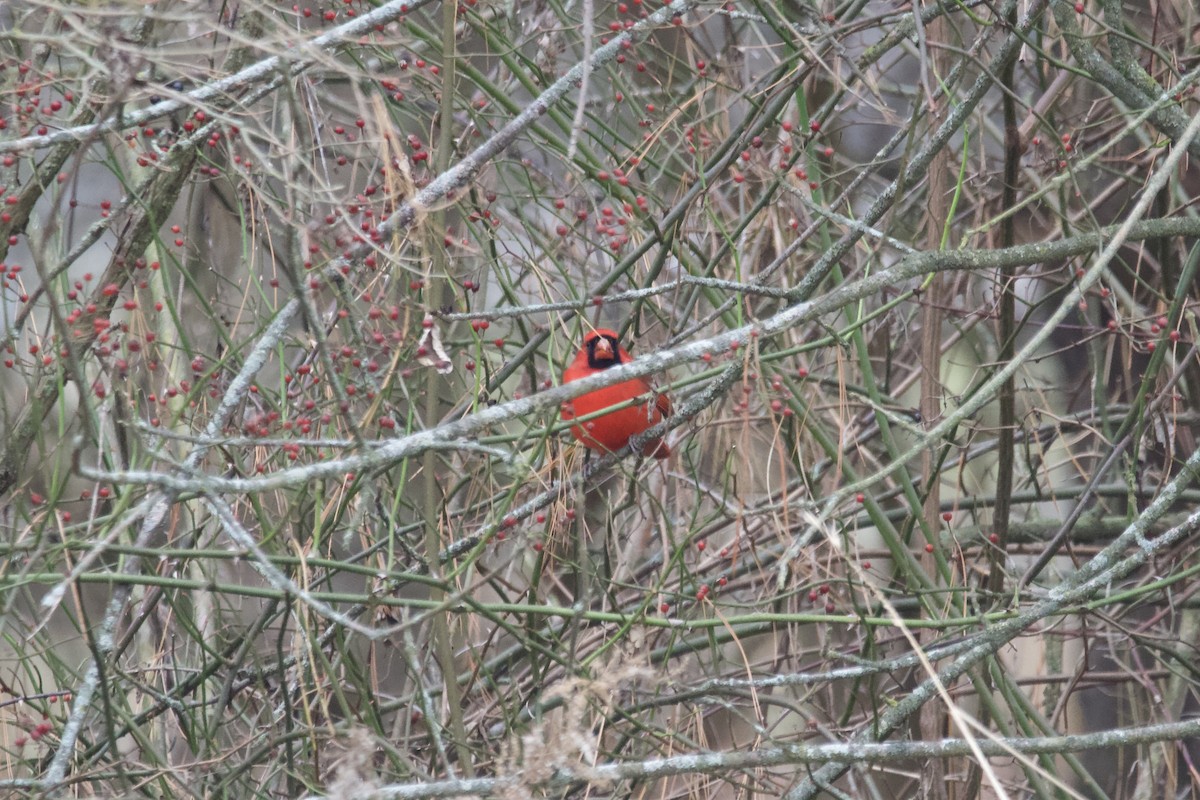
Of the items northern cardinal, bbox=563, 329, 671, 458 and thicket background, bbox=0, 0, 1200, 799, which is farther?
northern cardinal, bbox=563, 329, 671, 458

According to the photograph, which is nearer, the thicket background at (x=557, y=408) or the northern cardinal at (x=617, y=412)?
the thicket background at (x=557, y=408)

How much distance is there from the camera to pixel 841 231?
15.1 feet

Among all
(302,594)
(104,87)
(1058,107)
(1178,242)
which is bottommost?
(302,594)

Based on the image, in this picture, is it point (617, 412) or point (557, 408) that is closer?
point (557, 408)

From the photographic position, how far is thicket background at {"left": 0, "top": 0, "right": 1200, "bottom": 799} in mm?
2656

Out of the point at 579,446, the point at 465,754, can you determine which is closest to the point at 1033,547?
the point at 579,446

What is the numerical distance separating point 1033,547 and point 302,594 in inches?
139

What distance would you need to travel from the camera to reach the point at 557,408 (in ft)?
8.96

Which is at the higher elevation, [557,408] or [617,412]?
[557,408]

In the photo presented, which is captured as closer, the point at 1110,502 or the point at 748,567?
the point at 748,567

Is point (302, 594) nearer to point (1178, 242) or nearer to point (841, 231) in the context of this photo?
point (841, 231)

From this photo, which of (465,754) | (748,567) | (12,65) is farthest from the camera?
(748,567)

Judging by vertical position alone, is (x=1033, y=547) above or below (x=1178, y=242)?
below

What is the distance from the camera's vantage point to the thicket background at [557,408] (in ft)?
8.71
